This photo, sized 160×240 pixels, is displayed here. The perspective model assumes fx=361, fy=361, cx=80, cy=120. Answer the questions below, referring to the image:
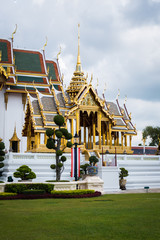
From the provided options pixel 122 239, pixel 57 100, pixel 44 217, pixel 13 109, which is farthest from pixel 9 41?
pixel 122 239

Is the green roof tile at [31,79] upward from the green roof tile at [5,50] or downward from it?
downward

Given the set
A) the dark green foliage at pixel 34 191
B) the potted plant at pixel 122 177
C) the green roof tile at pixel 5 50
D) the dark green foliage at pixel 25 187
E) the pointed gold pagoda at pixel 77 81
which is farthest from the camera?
the green roof tile at pixel 5 50

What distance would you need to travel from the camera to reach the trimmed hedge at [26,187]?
14313mm

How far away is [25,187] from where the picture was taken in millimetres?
14602

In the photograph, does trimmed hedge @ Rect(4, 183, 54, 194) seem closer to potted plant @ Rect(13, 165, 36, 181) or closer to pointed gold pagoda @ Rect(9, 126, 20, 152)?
potted plant @ Rect(13, 165, 36, 181)

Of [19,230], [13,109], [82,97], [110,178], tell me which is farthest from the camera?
[13,109]

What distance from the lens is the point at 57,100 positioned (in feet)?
76.7

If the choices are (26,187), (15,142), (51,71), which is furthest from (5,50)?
(26,187)

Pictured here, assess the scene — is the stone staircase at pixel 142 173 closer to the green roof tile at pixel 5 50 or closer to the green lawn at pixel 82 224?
the green lawn at pixel 82 224

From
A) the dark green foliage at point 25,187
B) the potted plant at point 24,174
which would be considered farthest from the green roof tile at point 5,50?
the dark green foliage at point 25,187

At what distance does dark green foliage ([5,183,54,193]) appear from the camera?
14.3m

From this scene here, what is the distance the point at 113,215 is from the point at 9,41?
2842 cm

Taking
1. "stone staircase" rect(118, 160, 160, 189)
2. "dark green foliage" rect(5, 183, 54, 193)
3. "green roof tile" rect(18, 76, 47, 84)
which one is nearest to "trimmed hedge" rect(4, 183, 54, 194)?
"dark green foliage" rect(5, 183, 54, 193)

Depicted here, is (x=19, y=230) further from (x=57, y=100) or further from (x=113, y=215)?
(x=57, y=100)
